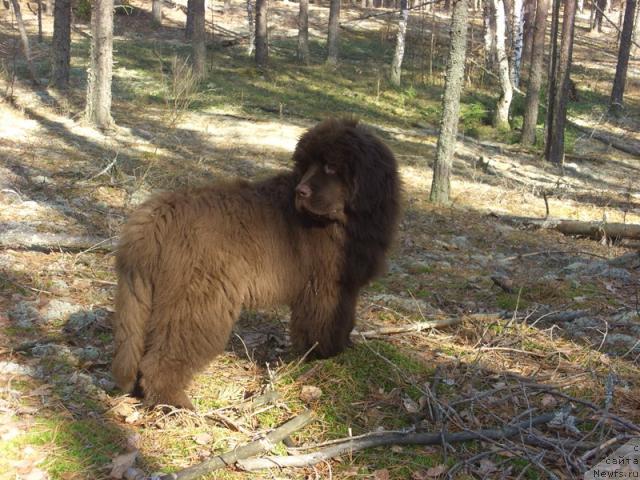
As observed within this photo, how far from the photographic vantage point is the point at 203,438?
392cm

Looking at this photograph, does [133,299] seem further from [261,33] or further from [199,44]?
[261,33]

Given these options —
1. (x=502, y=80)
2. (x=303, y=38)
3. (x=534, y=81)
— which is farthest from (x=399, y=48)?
(x=534, y=81)

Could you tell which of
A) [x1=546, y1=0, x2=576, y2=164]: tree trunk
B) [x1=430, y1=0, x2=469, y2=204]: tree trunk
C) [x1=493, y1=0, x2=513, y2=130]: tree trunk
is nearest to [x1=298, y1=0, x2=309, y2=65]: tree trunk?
[x1=493, y1=0, x2=513, y2=130]: tree trunk

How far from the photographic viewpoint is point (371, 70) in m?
34.0

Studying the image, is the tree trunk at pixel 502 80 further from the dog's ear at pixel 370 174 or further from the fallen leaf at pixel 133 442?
the fallen leaf at pixel 133 442

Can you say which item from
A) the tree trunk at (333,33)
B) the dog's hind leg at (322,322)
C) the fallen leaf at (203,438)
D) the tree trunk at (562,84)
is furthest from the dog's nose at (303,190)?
the tree trunk at (333,33)

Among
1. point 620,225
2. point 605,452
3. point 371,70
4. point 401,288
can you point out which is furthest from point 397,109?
point 605,452

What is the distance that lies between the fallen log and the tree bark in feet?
33.7

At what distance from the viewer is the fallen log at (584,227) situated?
10305 millimetres

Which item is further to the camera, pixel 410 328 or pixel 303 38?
pixel 303 38

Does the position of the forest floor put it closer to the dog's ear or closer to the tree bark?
the tree bark

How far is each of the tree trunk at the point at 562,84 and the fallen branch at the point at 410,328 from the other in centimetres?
1534
